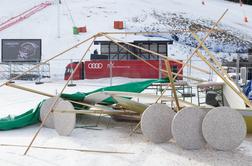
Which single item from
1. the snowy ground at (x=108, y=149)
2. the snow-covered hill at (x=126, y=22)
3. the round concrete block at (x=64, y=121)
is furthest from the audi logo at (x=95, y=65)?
the round concrete block at (x=64, y=121)

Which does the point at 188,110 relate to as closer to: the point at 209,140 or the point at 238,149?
the point at 209,140

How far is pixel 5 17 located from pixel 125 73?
2642 cm

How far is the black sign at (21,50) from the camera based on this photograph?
20.9m

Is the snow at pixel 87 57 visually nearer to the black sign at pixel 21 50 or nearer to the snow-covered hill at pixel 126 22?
the snow-covered hill at pixel 126 22

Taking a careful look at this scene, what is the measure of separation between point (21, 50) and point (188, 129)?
16.9m

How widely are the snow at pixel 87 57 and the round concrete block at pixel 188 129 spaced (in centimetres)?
13

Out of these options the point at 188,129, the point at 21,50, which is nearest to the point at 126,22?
the point at 21,50

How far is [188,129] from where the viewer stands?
556 centimetres

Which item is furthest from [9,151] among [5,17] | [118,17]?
[5,17]

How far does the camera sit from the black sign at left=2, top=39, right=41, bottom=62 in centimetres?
2088

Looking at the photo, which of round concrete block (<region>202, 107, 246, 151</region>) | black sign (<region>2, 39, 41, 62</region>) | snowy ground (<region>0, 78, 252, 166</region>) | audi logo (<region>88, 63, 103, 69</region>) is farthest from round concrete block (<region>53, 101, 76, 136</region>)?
black sign (<region>2, 39, 41, 62</region>)

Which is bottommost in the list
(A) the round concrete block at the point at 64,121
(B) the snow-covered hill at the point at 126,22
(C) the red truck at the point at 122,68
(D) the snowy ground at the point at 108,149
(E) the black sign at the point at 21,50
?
(D) the snowy ground at the point at 108,149

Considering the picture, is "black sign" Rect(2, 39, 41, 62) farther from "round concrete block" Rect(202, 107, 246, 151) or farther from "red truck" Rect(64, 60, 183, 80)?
"round concrete block" Rect(202, 107, 246, 151)

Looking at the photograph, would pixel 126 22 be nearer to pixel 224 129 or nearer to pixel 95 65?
pixel 95 65
